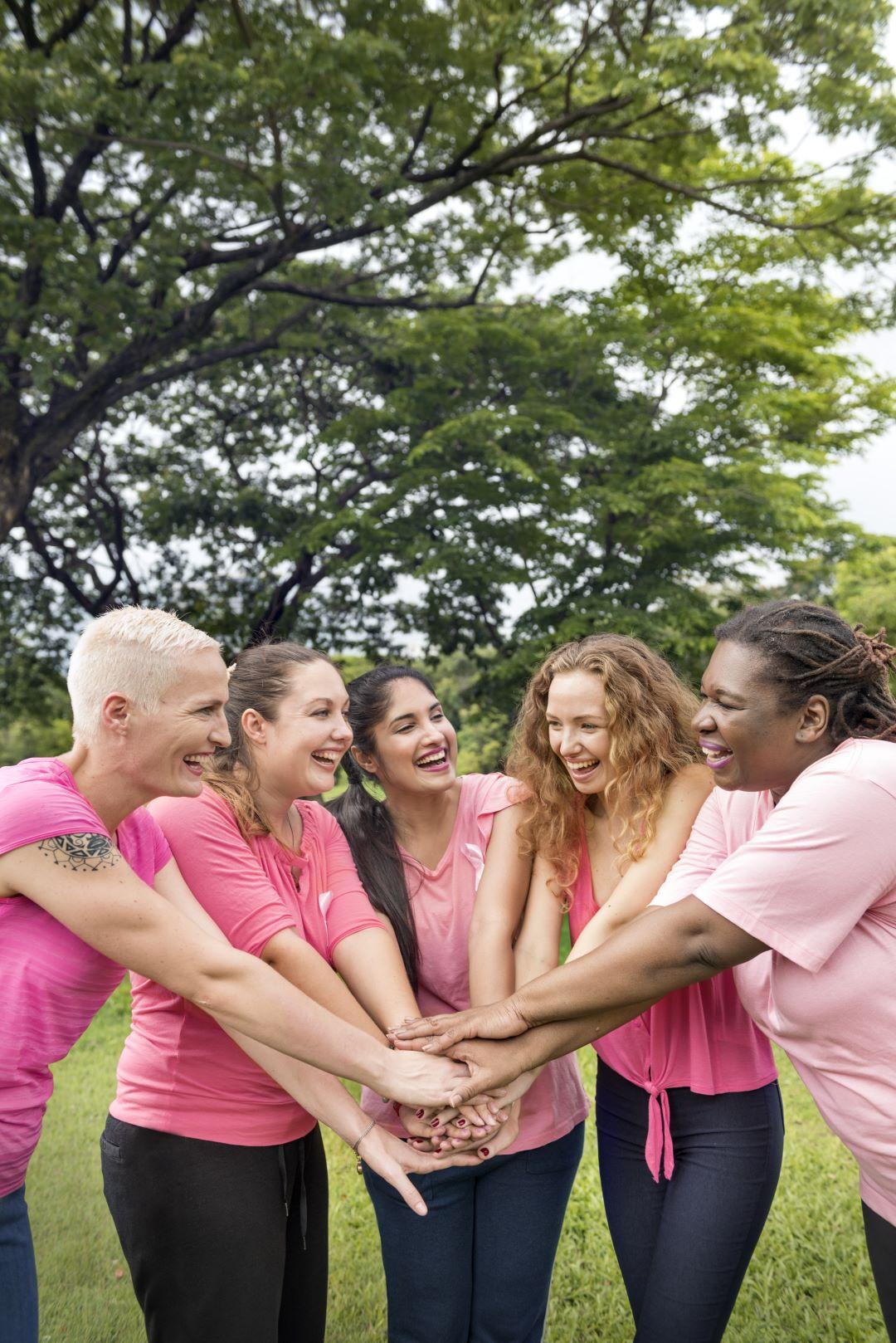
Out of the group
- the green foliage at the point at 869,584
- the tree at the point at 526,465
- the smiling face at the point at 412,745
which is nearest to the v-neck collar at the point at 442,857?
the smiling face at the point at 412,745

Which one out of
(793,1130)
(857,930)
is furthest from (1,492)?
(857,930)

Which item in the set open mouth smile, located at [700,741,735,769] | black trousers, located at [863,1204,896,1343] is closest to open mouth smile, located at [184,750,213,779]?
open mouth smile, located at [700,741,735,769]

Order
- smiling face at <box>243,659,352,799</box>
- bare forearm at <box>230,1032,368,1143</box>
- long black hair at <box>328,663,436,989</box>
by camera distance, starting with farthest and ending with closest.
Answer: long black hair at <box>328,663,436,989</box>, smiling face at <box>243,659,352,799</box>, bare forearm at <box>230,1032,368,1143</box>

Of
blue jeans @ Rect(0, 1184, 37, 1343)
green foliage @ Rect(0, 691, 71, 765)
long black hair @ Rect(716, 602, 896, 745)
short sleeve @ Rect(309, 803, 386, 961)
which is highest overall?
green foliage @ Rect(0, 691, 71, 765)

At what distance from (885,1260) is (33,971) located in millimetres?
1929

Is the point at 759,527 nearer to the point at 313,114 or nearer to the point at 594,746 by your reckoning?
the point at 313,114

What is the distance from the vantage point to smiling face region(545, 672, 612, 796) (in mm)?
2893

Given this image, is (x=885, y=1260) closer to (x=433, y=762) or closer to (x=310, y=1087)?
(x=310, y=1087)

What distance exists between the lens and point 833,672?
235cm

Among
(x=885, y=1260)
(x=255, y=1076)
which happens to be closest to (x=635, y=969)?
(x=885, y=1260)

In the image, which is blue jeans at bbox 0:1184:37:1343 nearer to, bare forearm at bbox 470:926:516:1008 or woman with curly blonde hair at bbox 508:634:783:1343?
bare forearm at bbox 470:926:516:1008

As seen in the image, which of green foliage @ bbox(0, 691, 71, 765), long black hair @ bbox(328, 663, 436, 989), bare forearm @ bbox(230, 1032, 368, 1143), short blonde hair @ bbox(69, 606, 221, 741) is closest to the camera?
short blonde hair @ bbox(69, 606, 221, 741)

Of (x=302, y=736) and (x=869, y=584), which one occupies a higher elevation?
(x=869, y=584)

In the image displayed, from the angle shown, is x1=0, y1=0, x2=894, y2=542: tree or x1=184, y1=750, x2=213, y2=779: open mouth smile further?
x1=0, y1=0, x2=894, y2=542: tree
